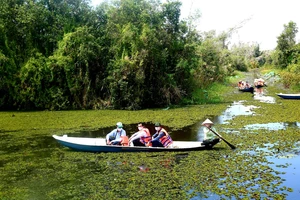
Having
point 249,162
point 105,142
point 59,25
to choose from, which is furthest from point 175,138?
point 59,25

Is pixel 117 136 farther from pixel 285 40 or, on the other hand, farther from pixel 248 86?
pixel 285 40

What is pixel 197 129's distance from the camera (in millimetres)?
15250

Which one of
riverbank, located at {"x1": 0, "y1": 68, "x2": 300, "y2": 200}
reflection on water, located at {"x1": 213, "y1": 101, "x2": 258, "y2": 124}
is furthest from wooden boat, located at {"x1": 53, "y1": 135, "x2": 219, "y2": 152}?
reflection on water, located at {"x1": 213, "y1": 101, "x2": 258, "y2": 124}

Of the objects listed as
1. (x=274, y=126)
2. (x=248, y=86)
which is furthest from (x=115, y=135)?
(x=248, y=86)

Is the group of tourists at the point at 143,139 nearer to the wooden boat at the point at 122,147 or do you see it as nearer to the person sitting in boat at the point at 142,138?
the person sitting in boat at the point at 142,138

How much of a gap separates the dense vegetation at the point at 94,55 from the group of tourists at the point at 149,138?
1012 centimetres

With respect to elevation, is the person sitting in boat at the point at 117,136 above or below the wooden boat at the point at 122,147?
above

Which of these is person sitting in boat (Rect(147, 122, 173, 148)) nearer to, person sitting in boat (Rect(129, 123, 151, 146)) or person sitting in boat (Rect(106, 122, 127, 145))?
person sitting in boat (Rect(129, 123, 151, 146))

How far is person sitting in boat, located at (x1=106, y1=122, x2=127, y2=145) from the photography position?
1159cm

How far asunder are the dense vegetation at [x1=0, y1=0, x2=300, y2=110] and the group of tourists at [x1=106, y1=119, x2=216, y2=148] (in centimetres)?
1012

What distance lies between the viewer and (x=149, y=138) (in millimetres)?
11688

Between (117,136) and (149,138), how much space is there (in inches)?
45.4

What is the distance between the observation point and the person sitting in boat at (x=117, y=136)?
11.6m

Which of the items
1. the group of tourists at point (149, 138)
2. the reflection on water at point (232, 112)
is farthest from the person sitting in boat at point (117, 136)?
the reflection on water at point (232, 112)
